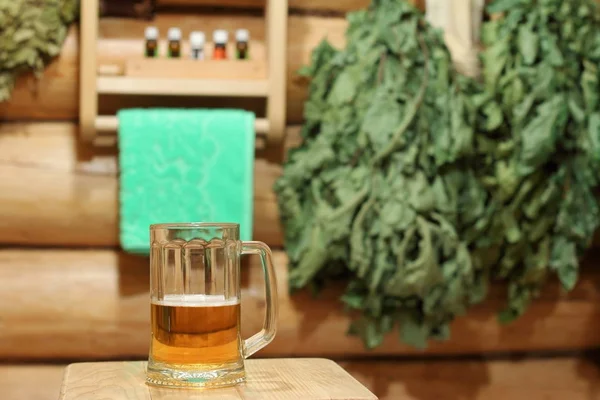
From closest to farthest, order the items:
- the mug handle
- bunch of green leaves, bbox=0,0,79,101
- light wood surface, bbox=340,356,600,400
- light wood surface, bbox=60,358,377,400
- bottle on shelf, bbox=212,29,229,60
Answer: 1. light wood surface, bbox=60,358,377,400
2. the mug handle
3. bunch of green leaves, bbox=0,0,79,101
4. bottle on shelf, bbox=212,29,229,60
5. light wood surface, bbox=340,356,600,400

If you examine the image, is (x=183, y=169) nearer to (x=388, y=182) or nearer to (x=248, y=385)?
(x=388, y=182)

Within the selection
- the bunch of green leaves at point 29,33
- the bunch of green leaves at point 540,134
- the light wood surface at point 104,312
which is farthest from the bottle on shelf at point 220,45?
the bunch of green leaves at point 540,134

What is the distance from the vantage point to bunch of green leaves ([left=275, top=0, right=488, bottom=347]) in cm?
184

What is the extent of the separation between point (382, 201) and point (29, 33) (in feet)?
3.01

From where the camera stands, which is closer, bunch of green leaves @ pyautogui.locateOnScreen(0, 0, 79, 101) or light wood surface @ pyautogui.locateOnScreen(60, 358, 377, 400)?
light wood surface @ pyautogui.locateOnScreen(60, 358, 377, 400)

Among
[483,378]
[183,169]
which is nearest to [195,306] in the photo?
[183,169]

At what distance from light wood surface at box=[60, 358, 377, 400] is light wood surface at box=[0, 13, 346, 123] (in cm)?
99

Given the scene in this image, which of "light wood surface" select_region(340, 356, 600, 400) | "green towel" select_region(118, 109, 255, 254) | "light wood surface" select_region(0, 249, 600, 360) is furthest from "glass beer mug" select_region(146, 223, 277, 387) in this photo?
"light wood surface" select_region(340, 356, 600, 400)

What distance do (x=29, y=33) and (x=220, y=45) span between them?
45 cm

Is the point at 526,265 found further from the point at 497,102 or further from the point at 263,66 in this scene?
the point at 263,66

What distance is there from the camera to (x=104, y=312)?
6.40 ft

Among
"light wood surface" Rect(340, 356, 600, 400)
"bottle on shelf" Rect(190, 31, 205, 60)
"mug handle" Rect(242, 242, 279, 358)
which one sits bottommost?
"light wood surface" Rect(340, 356, 600, 400)

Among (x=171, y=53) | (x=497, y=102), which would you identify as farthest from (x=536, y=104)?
(x=171, y=53)

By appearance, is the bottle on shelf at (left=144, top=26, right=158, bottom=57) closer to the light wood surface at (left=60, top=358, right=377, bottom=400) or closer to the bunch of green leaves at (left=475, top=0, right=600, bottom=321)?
the bunch of green leaves at (left=475, top=0, right=600, bottom=321)
